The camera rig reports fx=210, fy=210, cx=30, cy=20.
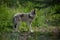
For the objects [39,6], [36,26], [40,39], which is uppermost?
[39,6]

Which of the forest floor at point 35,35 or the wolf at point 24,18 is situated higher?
the wolf at point 24,18

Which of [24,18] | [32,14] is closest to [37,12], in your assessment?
[32,14]

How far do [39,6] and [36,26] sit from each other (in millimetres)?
260

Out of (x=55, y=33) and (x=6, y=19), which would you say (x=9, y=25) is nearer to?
(x=6, y=19)

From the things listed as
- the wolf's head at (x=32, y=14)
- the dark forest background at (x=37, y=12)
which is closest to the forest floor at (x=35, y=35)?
the dark forest background at (x=37, y=12)

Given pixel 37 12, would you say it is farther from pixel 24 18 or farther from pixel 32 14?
pixel 24 18

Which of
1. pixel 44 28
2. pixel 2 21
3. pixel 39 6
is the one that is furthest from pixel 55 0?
pixel 2 21

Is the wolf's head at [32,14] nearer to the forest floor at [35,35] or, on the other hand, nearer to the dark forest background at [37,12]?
the dark forest background at [37,12]

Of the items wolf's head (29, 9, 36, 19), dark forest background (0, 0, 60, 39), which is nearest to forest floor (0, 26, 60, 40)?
dark forest background (0, 0, 60, 39)

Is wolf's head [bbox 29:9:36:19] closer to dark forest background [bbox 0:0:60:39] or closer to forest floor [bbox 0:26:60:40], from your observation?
dark forest background [bbox 0:0:60:39]

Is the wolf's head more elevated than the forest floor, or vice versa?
the wolf's head

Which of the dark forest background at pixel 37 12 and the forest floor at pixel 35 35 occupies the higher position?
the dark forest background at pixel 37 12

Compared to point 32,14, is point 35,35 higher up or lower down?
lower down

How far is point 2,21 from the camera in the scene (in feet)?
8.21
